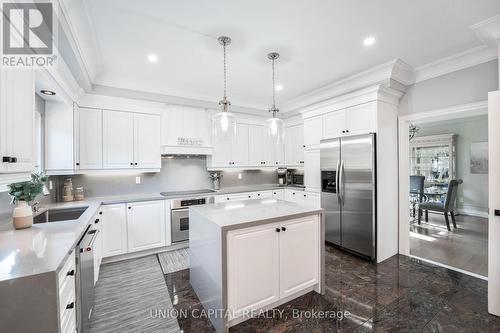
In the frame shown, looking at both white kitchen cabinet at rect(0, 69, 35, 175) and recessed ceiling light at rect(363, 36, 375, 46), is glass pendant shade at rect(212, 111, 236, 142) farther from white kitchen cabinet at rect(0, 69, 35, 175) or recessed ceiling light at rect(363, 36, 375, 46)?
recessed ceiling light at rect(363, 36, 375, 46)

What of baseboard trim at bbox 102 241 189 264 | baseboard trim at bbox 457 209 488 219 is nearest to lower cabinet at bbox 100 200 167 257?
baseboard trim at bbox 102 241 189 264

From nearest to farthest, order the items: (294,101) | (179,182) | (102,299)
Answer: (102,299)
(179,182)
(294,101)

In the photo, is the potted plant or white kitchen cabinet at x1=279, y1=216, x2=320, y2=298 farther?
white kitchen cabinet at x1=279, y1=216, x2=320, y2=298

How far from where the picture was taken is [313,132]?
4039mm

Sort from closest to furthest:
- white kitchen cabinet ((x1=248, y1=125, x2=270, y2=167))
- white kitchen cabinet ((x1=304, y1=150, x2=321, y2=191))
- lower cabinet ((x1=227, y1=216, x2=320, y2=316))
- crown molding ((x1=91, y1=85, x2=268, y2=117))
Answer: lower cabinet ((x1=227, y1=216, x2=320, y2=316)), crown molding ((x1=91, y1=85, x2=268, y2=117)), white kitchen cabinet ((x1=304, y1=150, x2=321, y2=191)), white kitchen cabinet ((x1=248, y1=125, x2=270, y2=167))

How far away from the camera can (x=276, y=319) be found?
2.01m

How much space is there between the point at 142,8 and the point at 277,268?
2622mm

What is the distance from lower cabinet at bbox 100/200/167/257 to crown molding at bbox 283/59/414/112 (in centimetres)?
337

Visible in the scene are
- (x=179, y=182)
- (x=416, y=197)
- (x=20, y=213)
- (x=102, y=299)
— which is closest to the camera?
(x=20, y=213)

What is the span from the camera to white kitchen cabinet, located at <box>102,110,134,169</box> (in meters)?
3.35

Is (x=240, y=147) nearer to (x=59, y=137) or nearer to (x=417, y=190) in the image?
(x=59, y=137)

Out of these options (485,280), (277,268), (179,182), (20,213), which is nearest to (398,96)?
(485,280)

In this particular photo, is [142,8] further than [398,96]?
No

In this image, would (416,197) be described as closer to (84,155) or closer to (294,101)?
(294,101)
